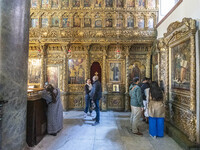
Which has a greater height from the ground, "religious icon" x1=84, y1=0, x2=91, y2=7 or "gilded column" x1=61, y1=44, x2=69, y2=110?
"religious icon" x1=84, y1=0, x2=91, y2=7

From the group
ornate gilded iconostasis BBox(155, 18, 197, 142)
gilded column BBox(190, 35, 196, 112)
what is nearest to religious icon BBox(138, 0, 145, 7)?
ornate gilded iconostasis BBox(155, 18, 197, 142)

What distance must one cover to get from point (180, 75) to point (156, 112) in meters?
1.31

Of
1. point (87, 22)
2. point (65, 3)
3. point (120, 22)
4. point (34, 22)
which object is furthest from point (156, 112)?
point (34, 22)

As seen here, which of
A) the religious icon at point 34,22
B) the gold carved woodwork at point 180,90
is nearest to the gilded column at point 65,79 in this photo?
the religious icon at point 34,22

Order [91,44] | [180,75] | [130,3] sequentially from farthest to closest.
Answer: [91,44]
[130,3]
[180,75]

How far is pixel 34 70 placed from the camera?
657 cm

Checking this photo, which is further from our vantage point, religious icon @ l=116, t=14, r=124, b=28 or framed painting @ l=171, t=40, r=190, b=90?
religious icon @ l=116, t=14, r=124, b=28

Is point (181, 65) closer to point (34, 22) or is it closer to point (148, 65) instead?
point (148, 65)

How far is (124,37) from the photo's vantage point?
614 centimetres

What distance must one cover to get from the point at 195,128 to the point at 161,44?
9.64ft

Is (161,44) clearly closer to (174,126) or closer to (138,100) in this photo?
(138,100)

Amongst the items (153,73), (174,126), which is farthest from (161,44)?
(174,126)

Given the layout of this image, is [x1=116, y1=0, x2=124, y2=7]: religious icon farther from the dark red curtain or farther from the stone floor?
the stone floor

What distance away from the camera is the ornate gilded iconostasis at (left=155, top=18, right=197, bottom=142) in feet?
9.64
